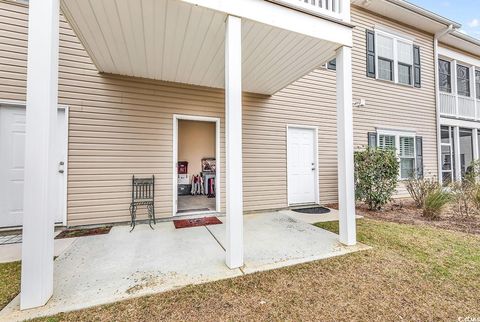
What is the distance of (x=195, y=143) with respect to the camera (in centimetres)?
830

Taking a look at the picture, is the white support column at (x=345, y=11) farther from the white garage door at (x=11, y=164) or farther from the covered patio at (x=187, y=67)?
the white garage door at (x=11, y=164)

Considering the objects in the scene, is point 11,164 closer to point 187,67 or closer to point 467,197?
point 187,67

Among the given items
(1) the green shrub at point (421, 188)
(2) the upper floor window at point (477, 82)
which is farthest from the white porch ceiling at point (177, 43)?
(2) the upper floor window at point (477, 82)

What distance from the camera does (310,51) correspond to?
327 centimetres

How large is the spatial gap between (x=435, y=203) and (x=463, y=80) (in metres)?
7.64

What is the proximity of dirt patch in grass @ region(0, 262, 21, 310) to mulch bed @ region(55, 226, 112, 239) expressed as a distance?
0.91m

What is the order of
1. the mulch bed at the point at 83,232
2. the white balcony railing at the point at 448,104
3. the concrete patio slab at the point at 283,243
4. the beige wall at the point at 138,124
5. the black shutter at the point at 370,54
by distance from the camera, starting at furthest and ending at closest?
the white balcony railing at the point at 448,104
the black shutter at the point at 370,54
the beige wall at the point at 138,124
the mulch bed at the point at 83,232
the concrete patio slab at the point at 283,243

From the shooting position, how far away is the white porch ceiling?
8.11 ft

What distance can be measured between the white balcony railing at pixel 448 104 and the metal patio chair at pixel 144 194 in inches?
393

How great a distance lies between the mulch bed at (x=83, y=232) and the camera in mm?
3438

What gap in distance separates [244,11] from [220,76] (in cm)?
177

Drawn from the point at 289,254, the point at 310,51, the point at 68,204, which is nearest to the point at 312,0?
the point at 310,51

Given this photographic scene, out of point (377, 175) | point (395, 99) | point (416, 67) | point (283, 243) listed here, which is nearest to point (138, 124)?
point (283, 243)

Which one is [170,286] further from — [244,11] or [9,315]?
[244,11]
